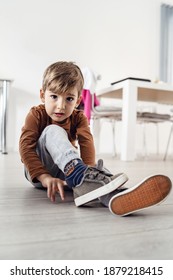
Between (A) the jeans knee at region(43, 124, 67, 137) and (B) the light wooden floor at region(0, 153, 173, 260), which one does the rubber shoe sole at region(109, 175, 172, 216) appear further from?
(A) the jeans knee at region(43, 124, 67, 137)

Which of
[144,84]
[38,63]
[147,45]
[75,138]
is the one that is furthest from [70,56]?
[75,138]

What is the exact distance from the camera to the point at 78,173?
76cm

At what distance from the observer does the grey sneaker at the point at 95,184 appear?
2.23ft

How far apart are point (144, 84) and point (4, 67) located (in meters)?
2.08

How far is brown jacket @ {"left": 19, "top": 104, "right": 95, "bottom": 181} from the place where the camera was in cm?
88

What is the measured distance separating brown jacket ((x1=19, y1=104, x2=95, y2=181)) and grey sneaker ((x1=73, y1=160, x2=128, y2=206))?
0.58 ft

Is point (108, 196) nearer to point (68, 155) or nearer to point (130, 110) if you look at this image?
point (68, 155)

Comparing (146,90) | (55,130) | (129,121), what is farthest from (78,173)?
(146,90)

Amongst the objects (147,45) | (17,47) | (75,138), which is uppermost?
(147,45)

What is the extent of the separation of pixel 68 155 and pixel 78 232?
27 cm

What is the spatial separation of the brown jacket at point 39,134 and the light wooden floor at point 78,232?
12 cm

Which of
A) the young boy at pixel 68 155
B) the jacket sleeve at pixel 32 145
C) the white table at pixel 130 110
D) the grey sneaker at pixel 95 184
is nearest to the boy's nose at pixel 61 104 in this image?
the young boy at pixel 68 155
